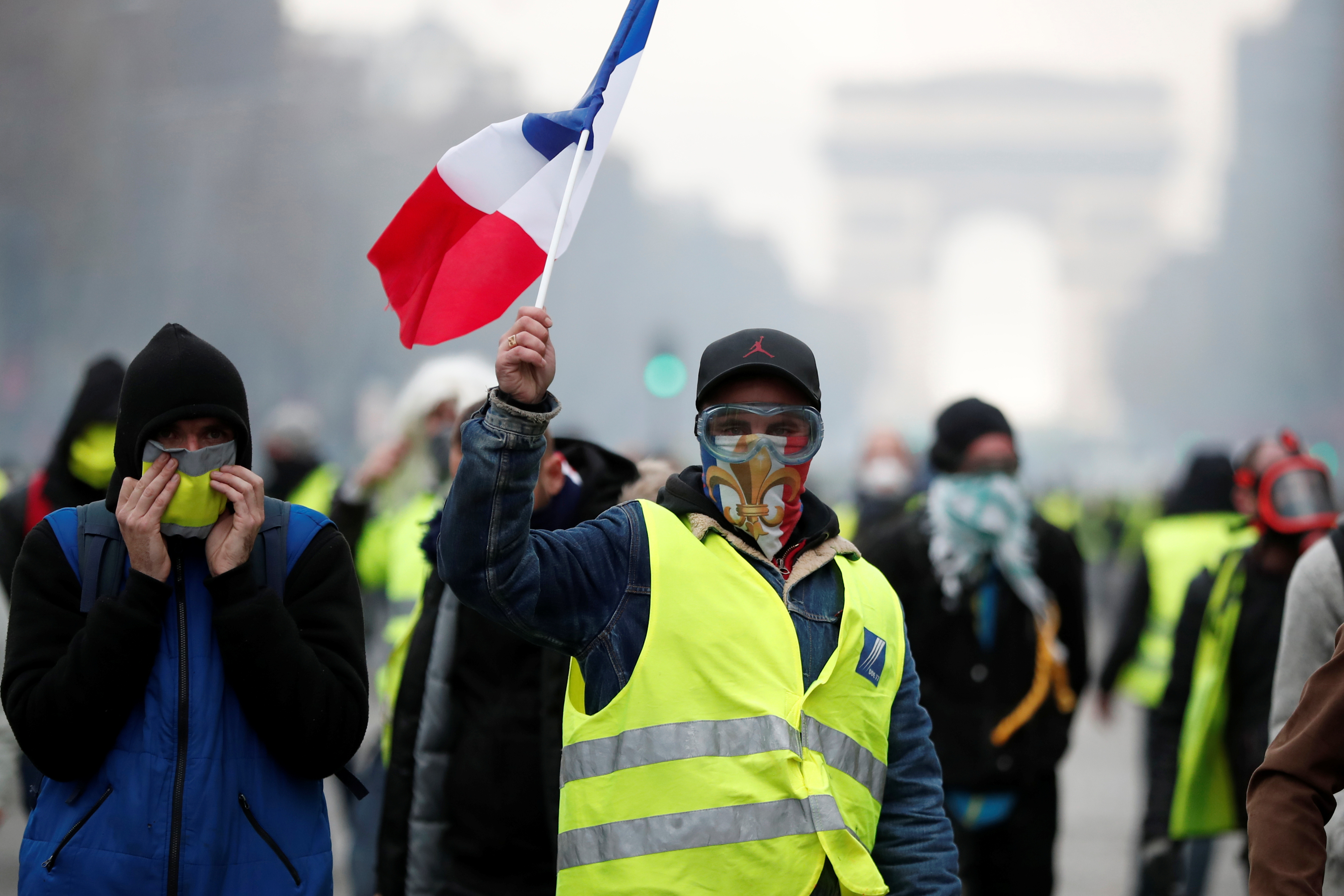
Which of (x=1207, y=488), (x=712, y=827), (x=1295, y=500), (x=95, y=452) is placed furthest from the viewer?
(x=1207, y=488)

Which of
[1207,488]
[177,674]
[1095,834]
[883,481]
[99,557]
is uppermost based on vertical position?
[883,481]

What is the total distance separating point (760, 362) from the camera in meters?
2.88

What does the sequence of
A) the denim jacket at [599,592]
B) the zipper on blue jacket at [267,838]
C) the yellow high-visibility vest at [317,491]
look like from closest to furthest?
the denim jacket at [599,592] < the zipper on blue jacket at [267,838] < the yellow high-visibility vest at [317,491]

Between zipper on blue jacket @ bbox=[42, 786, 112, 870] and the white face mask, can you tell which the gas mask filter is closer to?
zipper on blue jacket @ bbox=[42, 786, 112, 870]

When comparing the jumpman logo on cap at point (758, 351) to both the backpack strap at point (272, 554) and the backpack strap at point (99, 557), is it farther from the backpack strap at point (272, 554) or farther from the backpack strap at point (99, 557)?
the backpack strap at point (99, 557)

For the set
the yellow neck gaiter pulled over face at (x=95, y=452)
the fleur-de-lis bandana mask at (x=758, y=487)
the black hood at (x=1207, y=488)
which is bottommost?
the fleur-de-lis bandana mask at (x=758, y=487)

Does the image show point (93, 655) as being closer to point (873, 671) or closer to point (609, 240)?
point (873, 671)

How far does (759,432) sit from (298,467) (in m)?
6.50

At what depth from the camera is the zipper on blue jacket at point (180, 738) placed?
2.71m

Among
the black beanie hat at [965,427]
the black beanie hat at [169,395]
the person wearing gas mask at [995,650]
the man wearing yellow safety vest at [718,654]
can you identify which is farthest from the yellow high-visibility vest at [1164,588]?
the black beanie hat at [169,395]

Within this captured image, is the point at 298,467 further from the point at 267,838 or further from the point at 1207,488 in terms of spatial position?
the point at 267,838

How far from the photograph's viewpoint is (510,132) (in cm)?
327

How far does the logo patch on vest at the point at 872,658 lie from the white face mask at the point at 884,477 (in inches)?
234

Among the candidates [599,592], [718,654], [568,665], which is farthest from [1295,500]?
[599,592]
